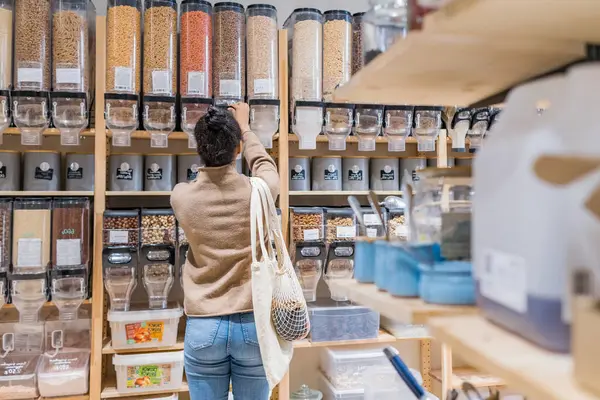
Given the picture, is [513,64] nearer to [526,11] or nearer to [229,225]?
[526,11]

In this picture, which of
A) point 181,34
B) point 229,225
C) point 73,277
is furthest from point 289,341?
point 181,34

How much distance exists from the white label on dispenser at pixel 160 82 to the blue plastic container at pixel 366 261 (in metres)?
1.65

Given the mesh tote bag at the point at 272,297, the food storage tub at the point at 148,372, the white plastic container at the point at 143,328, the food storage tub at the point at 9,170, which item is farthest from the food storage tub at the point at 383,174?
the food storage tub at the point at 9,170

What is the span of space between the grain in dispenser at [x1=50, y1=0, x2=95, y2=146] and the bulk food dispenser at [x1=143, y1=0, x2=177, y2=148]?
0.90 feet

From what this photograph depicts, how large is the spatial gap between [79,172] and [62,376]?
0.91 meters

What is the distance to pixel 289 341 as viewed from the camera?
196cm

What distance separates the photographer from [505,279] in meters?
0.64

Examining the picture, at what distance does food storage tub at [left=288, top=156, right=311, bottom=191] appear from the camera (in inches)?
108

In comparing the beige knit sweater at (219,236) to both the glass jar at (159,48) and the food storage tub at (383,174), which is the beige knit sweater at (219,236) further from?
the food storage tub at (383,174)

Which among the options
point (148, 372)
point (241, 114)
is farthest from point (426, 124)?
point (148, 372)

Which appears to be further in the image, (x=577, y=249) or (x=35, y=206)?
(x=35, y=206)

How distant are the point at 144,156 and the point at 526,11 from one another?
2202mm

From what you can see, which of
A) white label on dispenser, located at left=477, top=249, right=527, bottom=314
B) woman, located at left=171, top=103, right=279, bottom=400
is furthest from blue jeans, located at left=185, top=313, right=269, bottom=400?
white label on dispenser, located at left=477, top=249, right=527, bottom=314

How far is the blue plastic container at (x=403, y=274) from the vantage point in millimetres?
868
